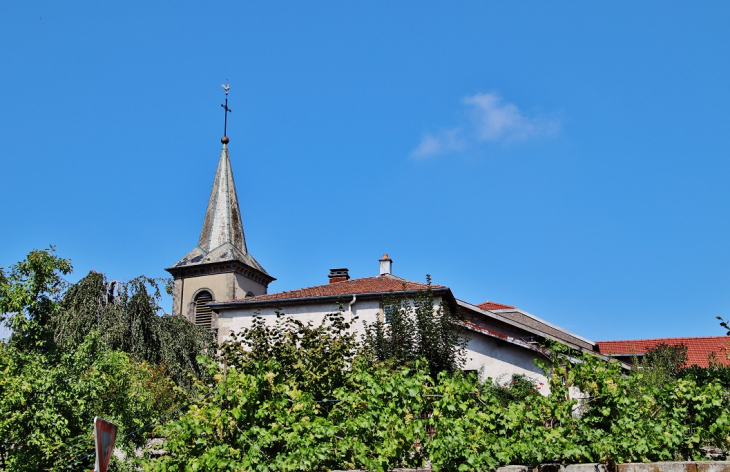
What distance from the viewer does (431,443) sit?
5805mm

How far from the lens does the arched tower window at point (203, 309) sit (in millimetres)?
33812

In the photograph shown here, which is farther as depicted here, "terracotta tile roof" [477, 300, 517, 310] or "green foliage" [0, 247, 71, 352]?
"terracotta tile roof" [477, 300, 517, 310]

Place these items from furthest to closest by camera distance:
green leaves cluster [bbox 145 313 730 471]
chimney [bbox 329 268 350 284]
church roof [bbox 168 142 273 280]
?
church roof [bbox 168 142 273 280] → chimney [bbox 329 268 350 284] → green leaves cluster [bbox 145 313 730 471]

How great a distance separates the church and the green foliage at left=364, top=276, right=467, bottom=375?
0.83 meters

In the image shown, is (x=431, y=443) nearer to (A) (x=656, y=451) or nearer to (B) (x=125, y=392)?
(A) (x=656, y=451)

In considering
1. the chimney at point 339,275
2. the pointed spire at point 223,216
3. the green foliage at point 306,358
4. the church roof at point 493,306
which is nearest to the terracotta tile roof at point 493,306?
the church roof at point 493,306

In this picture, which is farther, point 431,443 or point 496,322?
point 496,322

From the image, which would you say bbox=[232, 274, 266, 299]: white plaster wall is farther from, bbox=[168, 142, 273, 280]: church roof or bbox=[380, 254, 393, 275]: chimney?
bbox=[380, 254, 393, 275]: chimney

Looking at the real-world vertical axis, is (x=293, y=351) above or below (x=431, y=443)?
above

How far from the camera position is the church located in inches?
752

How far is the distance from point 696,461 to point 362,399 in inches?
118

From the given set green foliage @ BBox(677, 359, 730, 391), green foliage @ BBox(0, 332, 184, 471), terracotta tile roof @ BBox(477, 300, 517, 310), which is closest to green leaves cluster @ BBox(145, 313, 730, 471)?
green foliage @ BBox(0, 332, 184, 471)

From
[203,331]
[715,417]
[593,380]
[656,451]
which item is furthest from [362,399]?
[203,331]

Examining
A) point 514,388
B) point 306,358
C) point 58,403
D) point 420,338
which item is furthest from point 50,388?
point 514,388
